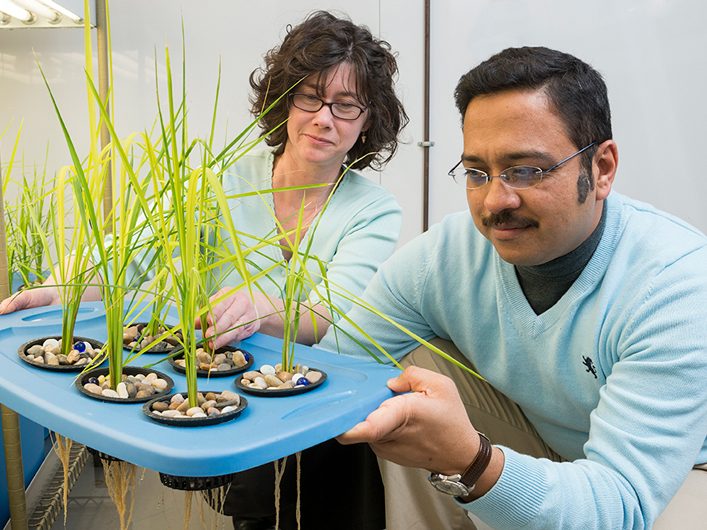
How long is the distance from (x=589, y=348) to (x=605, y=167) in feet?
0.85

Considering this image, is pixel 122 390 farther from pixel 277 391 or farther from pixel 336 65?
pixel 336 65

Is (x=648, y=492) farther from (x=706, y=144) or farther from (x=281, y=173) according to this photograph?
(x=706, y=144)

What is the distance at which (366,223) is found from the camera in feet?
5.11

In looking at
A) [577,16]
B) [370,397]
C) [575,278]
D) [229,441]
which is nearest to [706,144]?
[577,16]

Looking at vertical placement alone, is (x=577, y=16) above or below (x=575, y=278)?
above

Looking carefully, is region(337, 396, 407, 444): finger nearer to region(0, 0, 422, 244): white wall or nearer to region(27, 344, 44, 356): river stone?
region(27, 344, 44, 356): river stone

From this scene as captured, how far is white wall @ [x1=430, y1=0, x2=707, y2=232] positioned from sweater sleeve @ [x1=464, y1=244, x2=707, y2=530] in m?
1.71

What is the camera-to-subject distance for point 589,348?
1.01 m

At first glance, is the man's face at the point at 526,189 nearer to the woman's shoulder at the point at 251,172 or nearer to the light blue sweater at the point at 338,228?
the light blue sweater at the point at 338,228

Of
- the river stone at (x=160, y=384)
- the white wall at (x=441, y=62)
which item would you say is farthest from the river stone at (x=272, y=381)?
the white wall at (x=441, y=62)

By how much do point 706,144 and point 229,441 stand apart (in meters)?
2.27

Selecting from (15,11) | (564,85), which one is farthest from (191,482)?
(15,11)

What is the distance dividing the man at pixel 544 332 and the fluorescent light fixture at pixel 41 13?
1.16m

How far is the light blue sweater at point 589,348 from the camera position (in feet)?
2.77
